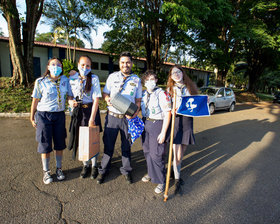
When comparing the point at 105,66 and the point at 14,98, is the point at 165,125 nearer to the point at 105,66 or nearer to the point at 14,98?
the point at 14,98

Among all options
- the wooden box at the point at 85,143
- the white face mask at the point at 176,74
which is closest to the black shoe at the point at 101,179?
the wooden box at the point at 85,143

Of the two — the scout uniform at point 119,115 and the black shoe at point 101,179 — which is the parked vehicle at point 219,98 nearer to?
the scout uniform at point 119,115

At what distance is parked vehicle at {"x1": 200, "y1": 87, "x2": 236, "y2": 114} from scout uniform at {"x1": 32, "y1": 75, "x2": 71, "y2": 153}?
8.20 m

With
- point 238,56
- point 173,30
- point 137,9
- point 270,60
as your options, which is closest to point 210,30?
point 173,30

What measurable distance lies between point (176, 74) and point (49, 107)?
197cm

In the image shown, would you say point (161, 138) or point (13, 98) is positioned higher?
point (13, 98)

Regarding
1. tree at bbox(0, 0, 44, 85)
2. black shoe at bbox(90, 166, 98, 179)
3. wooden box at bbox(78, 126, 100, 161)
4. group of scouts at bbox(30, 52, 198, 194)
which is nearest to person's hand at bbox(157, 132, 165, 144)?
group of scouts at bbox(30, 52, 198, 194)

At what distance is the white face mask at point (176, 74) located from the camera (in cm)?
271

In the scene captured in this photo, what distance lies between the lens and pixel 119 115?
2727 mm

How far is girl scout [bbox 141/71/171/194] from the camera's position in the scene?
2521 millimetres

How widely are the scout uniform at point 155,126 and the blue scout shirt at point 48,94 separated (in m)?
1.30

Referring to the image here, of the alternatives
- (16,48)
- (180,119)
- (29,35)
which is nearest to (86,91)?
(180,119)

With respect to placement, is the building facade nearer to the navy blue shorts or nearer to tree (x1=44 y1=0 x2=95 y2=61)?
tree (x1=44 y1=0 x2=95 y2=61)

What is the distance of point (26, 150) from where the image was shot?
3.88 meters
